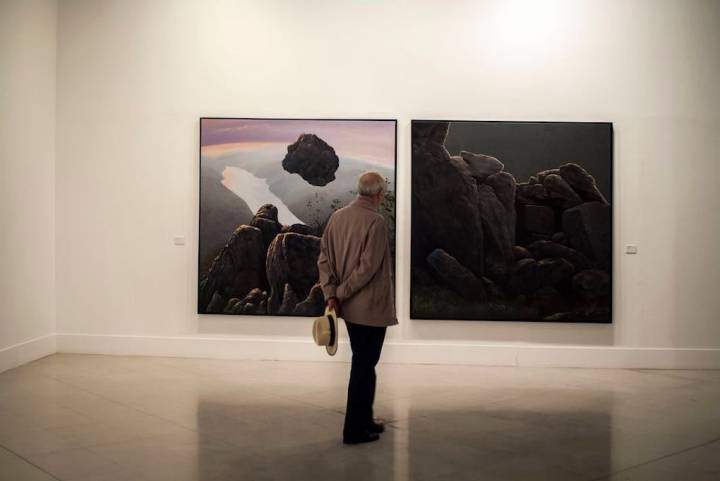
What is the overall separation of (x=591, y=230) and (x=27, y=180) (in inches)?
287

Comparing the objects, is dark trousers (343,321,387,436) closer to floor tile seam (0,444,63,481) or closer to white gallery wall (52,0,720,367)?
floor tile seam (0,444,63,481)

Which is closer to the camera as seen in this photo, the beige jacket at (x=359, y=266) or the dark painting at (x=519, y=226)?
the beige jacket at (x=359, y=266)

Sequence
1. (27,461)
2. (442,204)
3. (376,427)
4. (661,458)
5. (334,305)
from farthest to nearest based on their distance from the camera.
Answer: (442,204) < (376,427) < (334,305) < (661,458) < (27,461)

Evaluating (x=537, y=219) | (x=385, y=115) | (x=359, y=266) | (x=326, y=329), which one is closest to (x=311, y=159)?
(x=385, y=115)

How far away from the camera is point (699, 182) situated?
402 inches

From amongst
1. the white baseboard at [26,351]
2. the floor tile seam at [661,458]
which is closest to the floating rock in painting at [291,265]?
the white baseboard at [26,351]

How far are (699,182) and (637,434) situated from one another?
4691 millimetres

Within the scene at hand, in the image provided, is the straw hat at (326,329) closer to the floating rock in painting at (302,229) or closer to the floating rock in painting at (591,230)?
the floating rock in painting at (302,229)

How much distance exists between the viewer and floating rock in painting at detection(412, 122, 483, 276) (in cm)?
1023

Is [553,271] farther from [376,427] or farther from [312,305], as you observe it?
[376,427]

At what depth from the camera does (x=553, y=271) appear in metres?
10.2

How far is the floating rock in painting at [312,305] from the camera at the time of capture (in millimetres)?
10352

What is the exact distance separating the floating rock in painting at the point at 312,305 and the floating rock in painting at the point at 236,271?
0.58 metres

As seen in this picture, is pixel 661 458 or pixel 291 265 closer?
pixel 661 458
